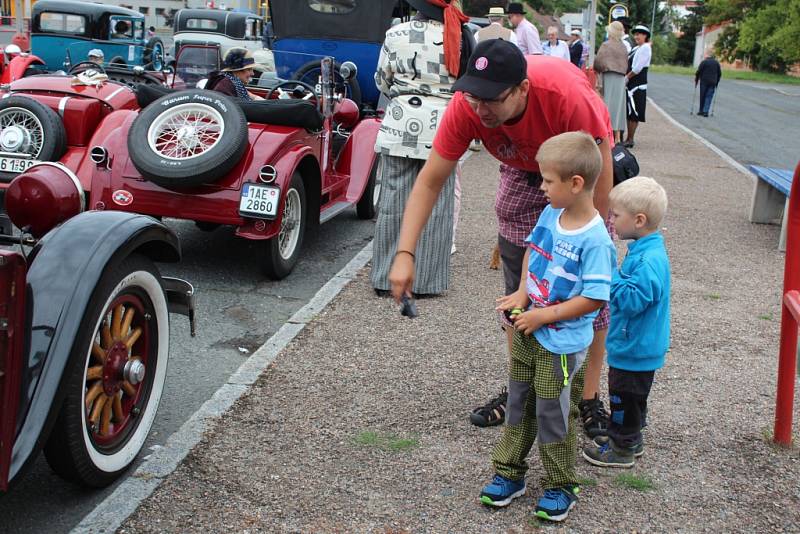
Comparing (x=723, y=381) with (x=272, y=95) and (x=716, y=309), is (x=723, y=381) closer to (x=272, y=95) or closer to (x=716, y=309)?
(x=716, y=309)

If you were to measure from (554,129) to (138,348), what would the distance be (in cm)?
181

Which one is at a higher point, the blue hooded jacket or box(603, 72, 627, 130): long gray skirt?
box(603, 72, 627, 130): long gray skirt

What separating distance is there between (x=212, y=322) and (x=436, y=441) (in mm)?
Answer: 2007

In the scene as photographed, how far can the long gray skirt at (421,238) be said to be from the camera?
5.92 metres

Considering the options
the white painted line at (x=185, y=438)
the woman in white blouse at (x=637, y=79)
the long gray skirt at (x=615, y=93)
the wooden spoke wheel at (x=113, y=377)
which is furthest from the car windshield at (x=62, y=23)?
the wooden spoke wheel at (x=113, y=377)

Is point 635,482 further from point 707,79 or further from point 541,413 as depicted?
point 707,79

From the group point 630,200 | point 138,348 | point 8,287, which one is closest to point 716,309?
point 630,200

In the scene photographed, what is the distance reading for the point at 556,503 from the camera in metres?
3.17

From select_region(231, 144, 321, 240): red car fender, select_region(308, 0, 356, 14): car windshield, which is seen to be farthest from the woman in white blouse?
select_region(231, 144, 321, 240): red car fender

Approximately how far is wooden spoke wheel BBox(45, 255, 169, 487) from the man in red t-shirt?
973 millimetres

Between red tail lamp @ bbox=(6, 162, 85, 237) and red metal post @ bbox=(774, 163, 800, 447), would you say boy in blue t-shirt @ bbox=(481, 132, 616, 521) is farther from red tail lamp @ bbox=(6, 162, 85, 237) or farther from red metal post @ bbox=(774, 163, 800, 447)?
red tail lamp @ bbox=(6, 162, 85, 237)

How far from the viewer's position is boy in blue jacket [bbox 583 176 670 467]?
3361 mm

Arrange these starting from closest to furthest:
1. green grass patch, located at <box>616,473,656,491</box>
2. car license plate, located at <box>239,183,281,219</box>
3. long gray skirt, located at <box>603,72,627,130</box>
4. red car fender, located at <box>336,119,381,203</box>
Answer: green grass patch, located at <box>616,473,656,491</box>
car license plate, located at <box>239,183,281,219</box>
red car fender, located at <box>336,119,381,203</box>
long gray skirt, located at <box>603,72,627,130</box>

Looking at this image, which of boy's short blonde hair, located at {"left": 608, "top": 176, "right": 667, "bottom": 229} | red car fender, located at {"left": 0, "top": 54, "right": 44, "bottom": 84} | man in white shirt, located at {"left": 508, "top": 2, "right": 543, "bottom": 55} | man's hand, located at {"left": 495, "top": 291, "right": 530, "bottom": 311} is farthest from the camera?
man in white shirt, located at {"left": 508, "top": 2, "right": 543, "bottom": 55}
